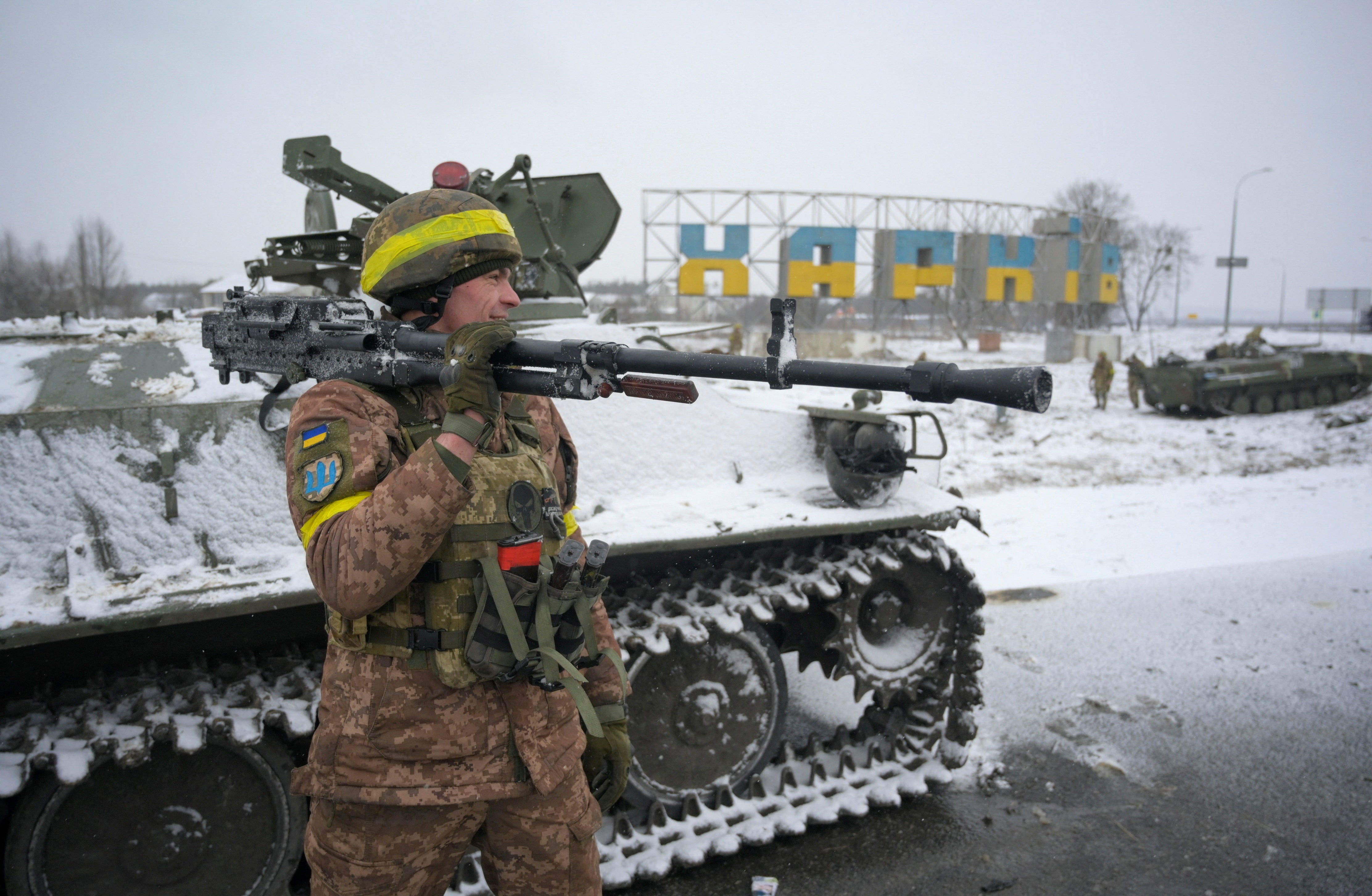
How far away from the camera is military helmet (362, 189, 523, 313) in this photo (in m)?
2.03

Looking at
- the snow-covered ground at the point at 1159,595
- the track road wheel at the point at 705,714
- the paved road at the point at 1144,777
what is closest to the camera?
the paved road at the point at 1144,777

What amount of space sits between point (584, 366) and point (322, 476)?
593 millimetres

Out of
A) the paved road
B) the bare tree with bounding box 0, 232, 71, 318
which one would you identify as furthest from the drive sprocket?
the bare tree with bounding box 0, 232, 71, 318

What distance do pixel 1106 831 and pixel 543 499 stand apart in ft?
10.4

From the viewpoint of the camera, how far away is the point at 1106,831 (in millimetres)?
3867

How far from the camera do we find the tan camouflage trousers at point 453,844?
A: 2035 mm

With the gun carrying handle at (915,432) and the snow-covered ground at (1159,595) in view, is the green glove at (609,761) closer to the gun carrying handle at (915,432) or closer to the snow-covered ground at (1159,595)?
the gun carrying handle at (915,432)

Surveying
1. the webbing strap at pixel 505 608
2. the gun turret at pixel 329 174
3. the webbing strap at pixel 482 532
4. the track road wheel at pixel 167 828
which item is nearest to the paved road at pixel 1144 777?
the track road wheel at pixel 167 828

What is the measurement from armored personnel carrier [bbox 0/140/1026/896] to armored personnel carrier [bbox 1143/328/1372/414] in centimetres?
1456

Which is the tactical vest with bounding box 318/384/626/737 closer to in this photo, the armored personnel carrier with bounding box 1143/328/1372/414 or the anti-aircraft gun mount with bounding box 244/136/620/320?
the anti-aircraft gun mount with bounding box 244/136/620/320

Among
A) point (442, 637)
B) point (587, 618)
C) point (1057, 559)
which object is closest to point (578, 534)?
point (587, 618)

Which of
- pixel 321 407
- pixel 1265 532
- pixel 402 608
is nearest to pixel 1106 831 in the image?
pixel 402 608

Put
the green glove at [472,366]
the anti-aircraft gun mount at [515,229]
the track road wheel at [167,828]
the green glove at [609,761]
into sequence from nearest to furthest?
the green glove at [472,366] → the green glove at [609,761] → the track road wheel at [167,828] → the anti-aircraft gun mount at [515,229]

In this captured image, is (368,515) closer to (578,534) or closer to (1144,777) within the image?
(578,534)
